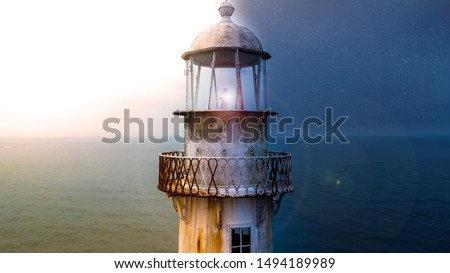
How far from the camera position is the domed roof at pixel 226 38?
31.8 feet

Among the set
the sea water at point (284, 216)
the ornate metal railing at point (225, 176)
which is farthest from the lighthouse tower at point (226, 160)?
the sea water at point (284, 216)

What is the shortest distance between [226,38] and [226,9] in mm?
1239

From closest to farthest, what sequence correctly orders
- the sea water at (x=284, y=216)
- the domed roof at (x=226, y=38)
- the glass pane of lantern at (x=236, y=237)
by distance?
the domed roof at (x=226, y=38), the glass pane of lantern at (x=236, y=237), the sea water at (x=284, y=216)

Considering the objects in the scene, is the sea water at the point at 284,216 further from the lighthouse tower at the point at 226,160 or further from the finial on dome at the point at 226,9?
the finial on dome at the point at 226,9

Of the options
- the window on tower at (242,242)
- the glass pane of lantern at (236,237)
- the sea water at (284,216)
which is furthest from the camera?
the sea water at (284,216)

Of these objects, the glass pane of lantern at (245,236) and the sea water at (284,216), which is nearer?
the glass pane of lantern at (245,236)

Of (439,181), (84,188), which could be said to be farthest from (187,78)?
(439,181)

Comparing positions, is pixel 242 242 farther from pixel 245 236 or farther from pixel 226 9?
pixel 226 9

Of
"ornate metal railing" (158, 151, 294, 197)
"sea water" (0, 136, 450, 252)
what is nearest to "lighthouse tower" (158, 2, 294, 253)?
"ornate metal railing" (158, 151, 294, 197)

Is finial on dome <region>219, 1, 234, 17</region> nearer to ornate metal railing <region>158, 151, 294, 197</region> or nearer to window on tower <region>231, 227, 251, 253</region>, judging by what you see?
ornate metal railing <region>158, 151, 294, 197</region>

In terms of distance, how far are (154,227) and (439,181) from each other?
59799 mm

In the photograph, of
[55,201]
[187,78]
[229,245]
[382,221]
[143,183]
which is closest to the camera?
[229,245]

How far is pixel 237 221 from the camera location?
9898 millimetres

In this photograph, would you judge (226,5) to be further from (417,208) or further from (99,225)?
(417,208)
